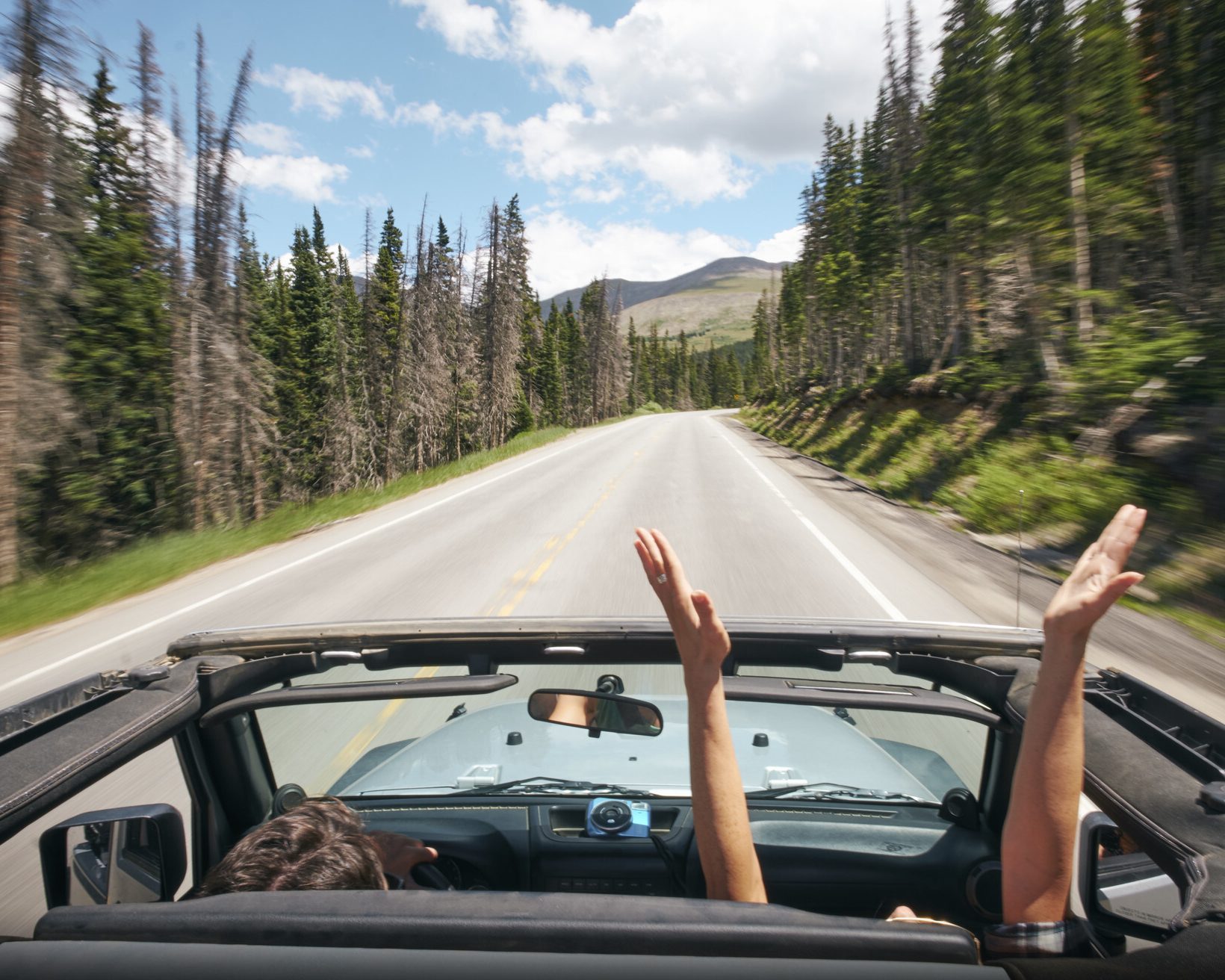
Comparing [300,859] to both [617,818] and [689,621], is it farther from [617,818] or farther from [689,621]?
[617,818]

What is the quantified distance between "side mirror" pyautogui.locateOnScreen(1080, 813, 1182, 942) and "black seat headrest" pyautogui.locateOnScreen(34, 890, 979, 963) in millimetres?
985

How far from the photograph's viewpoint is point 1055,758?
1.43 meters

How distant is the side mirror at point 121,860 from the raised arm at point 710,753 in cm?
130

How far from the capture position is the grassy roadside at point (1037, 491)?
382 inches

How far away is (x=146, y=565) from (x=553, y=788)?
38.2 ft

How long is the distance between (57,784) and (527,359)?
76965 mm

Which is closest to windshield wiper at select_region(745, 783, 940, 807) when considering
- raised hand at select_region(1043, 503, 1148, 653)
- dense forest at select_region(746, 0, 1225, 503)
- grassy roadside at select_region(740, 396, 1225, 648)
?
raised hand at select_region(1043, 503, 1148, 653)

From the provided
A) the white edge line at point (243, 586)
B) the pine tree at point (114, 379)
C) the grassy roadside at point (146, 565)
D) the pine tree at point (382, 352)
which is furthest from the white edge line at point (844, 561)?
the pine tree at point (382, 352)

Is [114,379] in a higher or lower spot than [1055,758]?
higher

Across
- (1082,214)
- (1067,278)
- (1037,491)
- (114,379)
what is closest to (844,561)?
(1037,491)

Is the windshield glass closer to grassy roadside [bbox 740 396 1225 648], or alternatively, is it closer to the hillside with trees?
grassy roadside [bbox 740 396 1225 648]

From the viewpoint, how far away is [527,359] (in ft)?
253

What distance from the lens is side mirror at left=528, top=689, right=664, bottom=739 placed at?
212 centimetres

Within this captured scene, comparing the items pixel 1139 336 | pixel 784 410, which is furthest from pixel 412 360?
pixel 1139 336
